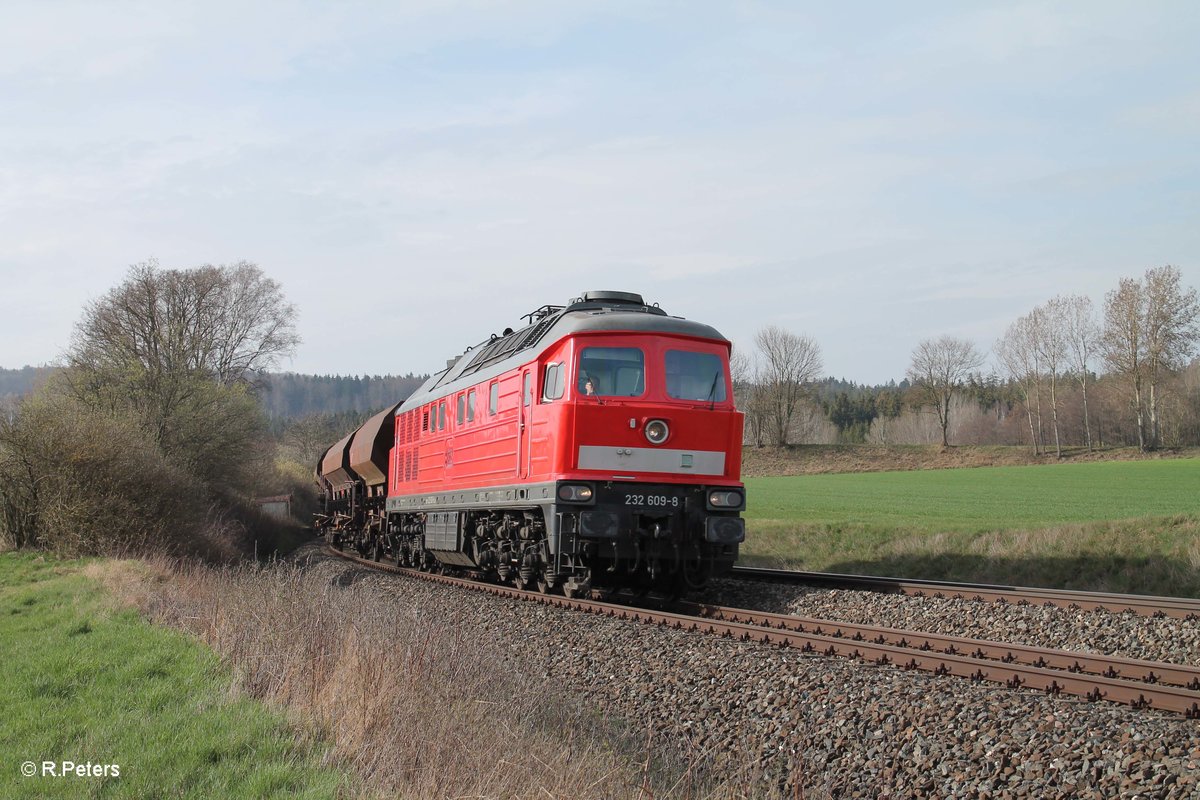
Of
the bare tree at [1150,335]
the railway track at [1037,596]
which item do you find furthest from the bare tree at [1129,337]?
the railway track at [1037,596]

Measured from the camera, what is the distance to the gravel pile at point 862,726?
5.12 m

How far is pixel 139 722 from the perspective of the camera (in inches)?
259

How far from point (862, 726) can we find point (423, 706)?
10.1 feet

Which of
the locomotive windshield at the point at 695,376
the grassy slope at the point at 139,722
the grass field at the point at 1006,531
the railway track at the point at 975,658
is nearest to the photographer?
the grassy slope at the point at 139,722

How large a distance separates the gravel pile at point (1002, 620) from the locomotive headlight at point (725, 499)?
1427 mm

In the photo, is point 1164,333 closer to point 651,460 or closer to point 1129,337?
point 1129,337

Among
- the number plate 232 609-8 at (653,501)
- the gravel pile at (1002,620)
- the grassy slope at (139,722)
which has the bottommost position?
the grassy slope at (139,722)

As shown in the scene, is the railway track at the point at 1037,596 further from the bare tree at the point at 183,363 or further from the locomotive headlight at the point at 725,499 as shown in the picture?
the bare tree at the point at 183,363

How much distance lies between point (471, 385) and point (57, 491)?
1232 cm


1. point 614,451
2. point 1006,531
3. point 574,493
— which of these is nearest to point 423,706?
point 574,493

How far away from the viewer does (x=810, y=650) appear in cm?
854

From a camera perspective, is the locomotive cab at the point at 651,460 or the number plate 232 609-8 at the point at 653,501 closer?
the locomotive cab at the point at 651,460

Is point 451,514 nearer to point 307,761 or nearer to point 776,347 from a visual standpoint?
point 307,761

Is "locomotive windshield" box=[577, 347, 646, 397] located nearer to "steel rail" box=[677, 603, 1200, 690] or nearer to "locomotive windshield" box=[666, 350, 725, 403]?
"locomotive windshield" box=[666, 350, 725, 403]
